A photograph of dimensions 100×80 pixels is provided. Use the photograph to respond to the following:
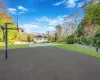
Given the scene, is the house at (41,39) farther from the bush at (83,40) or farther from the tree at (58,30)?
the bush at (83,40)

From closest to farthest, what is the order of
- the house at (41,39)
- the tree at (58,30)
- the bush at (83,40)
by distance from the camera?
1. the bush at (83,40)
2. the tree at (58,30)
3. the house at (41,39)

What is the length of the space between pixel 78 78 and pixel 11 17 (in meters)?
17.0

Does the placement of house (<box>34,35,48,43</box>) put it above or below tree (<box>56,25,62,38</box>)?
below

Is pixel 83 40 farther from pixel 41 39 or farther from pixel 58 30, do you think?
pixel 41 39

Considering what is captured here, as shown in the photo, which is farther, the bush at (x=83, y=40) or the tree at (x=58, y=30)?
the tree at (x=58, y=30)

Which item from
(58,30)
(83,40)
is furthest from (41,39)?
(83,40)

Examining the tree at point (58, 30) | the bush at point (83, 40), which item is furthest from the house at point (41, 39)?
the bush at point (83, 40)

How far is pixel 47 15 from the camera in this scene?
21.3m

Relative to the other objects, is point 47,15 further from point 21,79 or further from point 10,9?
point 21,79

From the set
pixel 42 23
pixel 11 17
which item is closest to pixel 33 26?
pixel 42 23

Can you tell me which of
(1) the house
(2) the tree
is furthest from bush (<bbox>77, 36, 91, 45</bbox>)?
(1) the house

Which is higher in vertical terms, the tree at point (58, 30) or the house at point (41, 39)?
the tree at point (58, 30)

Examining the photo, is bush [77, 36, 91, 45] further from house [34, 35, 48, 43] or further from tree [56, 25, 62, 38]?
house [34, 35, 48, 43]

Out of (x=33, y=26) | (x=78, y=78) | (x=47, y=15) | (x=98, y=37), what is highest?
(x=47, y=15)
